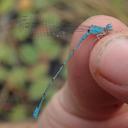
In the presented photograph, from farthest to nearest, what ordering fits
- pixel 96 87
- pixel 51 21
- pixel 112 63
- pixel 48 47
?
pixel 48 47, pixel 51 21, pixel 96 87, pixel 112 63

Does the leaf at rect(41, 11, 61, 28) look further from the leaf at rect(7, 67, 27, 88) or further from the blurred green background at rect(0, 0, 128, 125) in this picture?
the leaf at rect(7, 67, 27, 88)

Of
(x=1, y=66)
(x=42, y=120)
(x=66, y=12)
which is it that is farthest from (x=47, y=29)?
(x=1, y=66)

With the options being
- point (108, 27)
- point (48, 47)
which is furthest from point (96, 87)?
point (48, 47)

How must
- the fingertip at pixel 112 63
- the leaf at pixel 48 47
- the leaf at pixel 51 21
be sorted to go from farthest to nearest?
the leaf at pixel 48 47 < the leaf at pixel 51 21 < the fingertip at pixel 112 63

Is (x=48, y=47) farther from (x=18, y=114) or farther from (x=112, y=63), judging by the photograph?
(x=112, y=63)

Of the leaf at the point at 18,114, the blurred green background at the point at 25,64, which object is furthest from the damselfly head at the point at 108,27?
the leaf at the point at 18,114

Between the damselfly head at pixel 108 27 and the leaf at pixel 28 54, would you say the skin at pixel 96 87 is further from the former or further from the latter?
the leaf at pixel 28 54

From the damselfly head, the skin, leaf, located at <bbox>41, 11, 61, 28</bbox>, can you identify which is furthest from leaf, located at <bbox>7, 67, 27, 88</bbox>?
the damselfly head

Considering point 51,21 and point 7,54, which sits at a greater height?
point 51,21

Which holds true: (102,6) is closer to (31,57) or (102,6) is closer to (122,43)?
(122,43)
